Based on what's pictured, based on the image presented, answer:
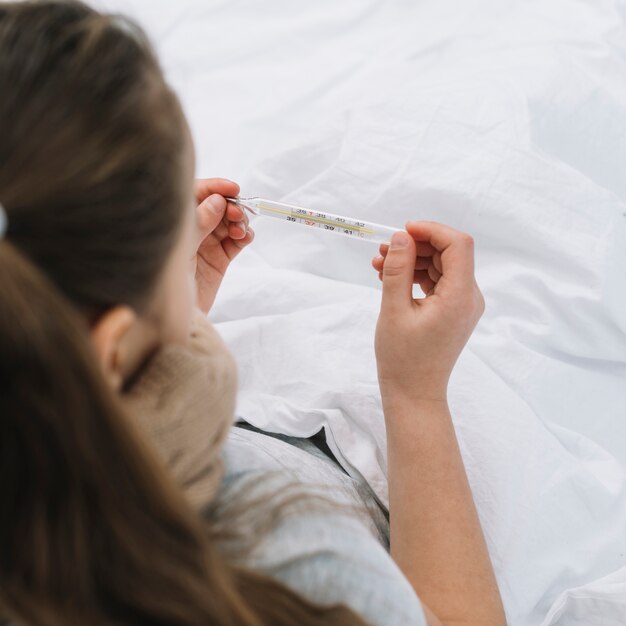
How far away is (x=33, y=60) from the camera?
0.41m

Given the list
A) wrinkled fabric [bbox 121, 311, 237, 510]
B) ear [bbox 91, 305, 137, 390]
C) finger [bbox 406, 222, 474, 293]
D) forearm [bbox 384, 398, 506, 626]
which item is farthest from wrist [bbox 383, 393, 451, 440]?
ear [bbox 91, 305, 137, 390]

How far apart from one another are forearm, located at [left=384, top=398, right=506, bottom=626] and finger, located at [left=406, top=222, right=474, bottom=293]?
0.13 m

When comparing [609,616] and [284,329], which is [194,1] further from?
[609,616]

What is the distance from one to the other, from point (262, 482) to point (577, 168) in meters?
0.65

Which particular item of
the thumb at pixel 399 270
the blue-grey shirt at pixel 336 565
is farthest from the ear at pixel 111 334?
the thumb at pixel 399 270

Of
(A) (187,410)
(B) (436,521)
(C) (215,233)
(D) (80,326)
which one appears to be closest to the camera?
(D) (80,326)

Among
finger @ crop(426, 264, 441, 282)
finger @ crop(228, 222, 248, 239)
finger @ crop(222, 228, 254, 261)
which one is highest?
finger @ crop(426, 264, 441, 282)

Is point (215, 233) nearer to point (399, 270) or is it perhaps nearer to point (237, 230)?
point (237, 230)

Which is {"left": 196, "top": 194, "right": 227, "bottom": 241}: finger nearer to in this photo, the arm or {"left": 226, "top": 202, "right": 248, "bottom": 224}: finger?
{"left": 226, "top": 202, "right": 248, "bottom": 224}: finger

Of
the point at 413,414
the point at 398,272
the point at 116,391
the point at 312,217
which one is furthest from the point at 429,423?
the point at 116,391

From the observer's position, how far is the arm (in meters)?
0.69

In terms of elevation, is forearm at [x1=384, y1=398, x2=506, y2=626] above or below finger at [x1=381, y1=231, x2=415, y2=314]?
below

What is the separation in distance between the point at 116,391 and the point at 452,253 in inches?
16.9

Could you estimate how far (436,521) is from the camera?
27.6 inches
